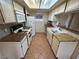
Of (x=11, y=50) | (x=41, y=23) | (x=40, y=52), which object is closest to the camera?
(x=11, y=50)

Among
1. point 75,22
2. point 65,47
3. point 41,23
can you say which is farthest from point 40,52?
point 41,23

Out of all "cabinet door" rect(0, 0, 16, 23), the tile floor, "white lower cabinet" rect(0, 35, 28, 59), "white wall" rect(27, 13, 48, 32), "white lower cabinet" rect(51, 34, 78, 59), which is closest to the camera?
"cabinet door" rect(0, 0, 16, 23)

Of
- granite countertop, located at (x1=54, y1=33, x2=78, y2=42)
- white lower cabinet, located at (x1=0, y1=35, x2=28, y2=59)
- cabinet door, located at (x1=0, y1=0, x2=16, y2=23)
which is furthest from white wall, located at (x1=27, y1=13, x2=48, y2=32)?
cabinet door, located at (x1=0, y1=0, x2=16, y2=23)

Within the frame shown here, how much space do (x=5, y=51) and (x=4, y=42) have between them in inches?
13.4

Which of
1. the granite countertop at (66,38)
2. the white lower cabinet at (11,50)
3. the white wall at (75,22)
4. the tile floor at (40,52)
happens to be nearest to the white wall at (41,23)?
the tile floor at (40,52)

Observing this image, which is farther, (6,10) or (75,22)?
(75,22)

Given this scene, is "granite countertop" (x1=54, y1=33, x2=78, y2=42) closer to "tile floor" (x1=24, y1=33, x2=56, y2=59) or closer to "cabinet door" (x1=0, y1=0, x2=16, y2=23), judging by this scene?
"tile floor" (x1=24, y1=33, x2=56, y2=59)

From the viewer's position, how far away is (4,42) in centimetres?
183

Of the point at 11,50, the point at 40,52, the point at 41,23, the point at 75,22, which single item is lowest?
the point at 40,52

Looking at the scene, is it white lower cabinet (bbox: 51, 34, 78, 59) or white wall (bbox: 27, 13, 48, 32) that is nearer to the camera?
white lower cabinet (bbox: 51, 34, 78, 59)

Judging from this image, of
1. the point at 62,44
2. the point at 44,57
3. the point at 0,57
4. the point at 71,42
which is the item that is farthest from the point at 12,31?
the point at 71,42

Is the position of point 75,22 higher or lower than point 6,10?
lower

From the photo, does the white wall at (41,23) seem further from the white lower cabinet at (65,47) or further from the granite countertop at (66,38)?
the white lower cabinet at (65,47)

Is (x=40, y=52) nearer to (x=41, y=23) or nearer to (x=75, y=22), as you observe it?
(x=75, y=22)
